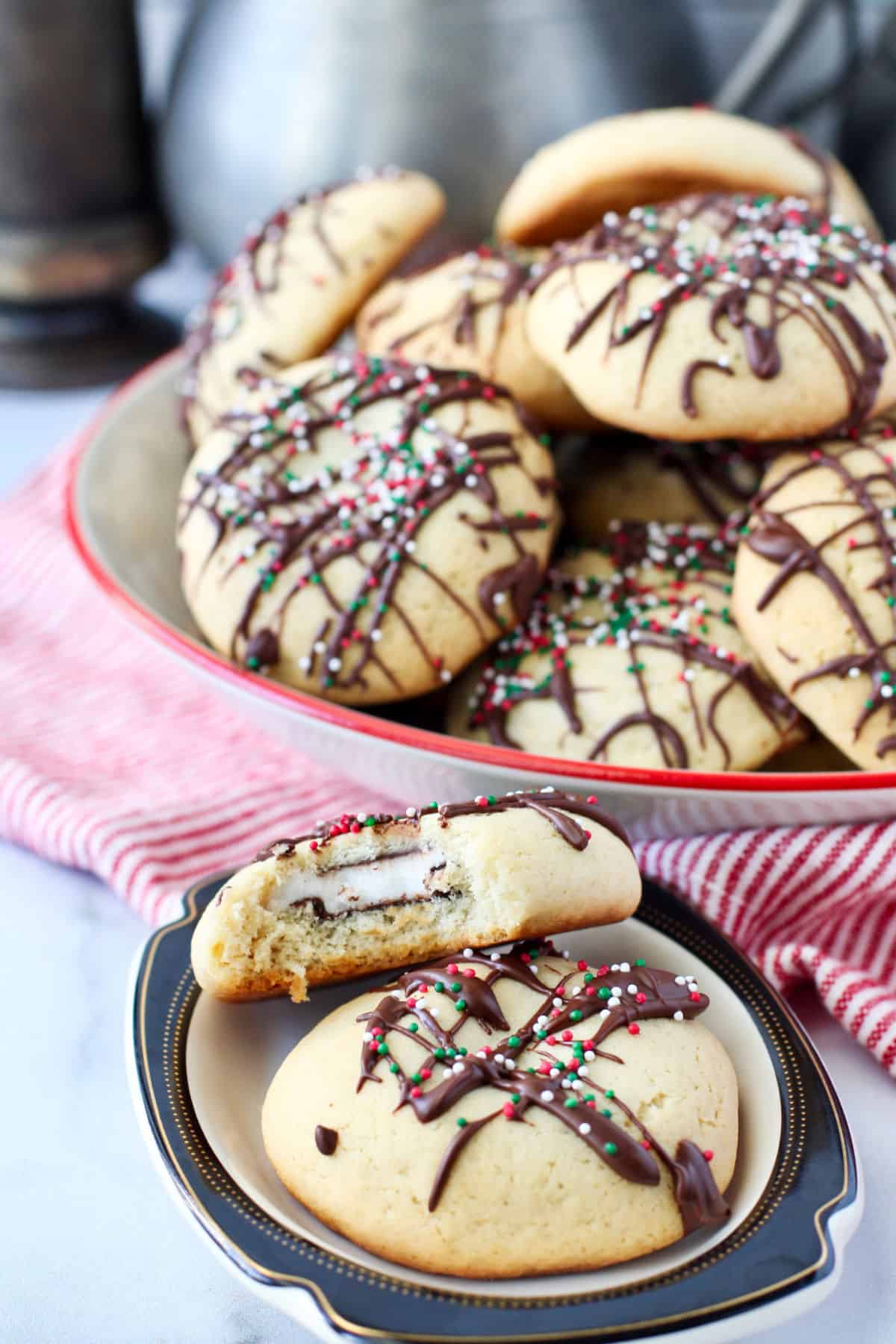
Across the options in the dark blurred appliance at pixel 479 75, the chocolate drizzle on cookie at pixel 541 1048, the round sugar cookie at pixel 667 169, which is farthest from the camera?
the dark blurred appliance at pixel 479 75

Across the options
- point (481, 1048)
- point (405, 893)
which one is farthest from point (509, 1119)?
point (405, 893)

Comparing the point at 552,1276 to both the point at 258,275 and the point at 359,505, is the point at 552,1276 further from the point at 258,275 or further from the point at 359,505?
the point at 258,275

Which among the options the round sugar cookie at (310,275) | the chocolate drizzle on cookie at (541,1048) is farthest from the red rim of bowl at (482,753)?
the round sugar cookie at (310,275)

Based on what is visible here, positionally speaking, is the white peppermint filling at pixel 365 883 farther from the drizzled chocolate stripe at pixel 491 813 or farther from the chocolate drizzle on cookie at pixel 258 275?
the chocolate drizzle on cookie at pixel 258 275

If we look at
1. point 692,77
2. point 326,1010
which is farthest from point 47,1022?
point 692,77

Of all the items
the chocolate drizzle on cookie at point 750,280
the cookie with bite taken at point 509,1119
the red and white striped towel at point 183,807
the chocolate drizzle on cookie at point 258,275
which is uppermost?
the chocolate drizzle on cookie at point 750,280

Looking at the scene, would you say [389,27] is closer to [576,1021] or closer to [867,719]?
[867,719]

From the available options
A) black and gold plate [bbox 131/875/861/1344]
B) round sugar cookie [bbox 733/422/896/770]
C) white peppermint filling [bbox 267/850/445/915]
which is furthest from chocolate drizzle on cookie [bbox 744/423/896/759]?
white peppermint filling [bbox 267/850/445/915]

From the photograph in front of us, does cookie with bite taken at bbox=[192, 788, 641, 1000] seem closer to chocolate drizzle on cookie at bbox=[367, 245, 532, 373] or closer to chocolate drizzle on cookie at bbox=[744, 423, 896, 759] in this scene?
chocolate drizzle on cookie at bbox=[744, 423, 896, 759]
